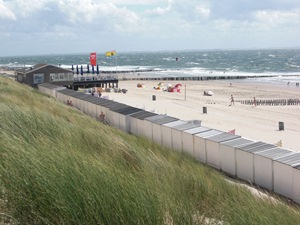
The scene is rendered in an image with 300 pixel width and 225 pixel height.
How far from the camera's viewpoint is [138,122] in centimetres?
1728

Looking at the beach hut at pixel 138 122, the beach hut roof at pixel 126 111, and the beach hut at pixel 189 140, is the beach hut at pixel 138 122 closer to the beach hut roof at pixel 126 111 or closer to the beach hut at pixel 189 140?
the beach hut roof at pixel 126 111

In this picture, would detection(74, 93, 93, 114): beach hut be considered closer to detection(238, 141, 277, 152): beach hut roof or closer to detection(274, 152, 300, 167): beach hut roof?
detection(238, 141, 277, 152): beach hut roof

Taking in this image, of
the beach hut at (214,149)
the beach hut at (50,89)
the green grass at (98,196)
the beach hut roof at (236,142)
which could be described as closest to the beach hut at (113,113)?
the beach hut at (214,149)

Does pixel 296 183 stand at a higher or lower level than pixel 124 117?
lower

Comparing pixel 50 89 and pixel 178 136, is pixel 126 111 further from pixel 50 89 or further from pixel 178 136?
pixel 50 89

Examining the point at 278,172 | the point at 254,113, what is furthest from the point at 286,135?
the point at 278,172

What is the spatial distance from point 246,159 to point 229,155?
2.34ft

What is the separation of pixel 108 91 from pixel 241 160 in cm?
3875

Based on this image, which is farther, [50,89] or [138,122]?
[50,89]

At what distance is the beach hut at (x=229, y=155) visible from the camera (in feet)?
39.6

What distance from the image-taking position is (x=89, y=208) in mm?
3617

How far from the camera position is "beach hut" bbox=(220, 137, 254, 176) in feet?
39.6

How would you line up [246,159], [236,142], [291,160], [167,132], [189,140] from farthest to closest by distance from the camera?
[167,132] → [189,140] → [236,142] → [246,159] → [291,160]

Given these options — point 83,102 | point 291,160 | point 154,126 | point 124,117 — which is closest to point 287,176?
point 291,160
